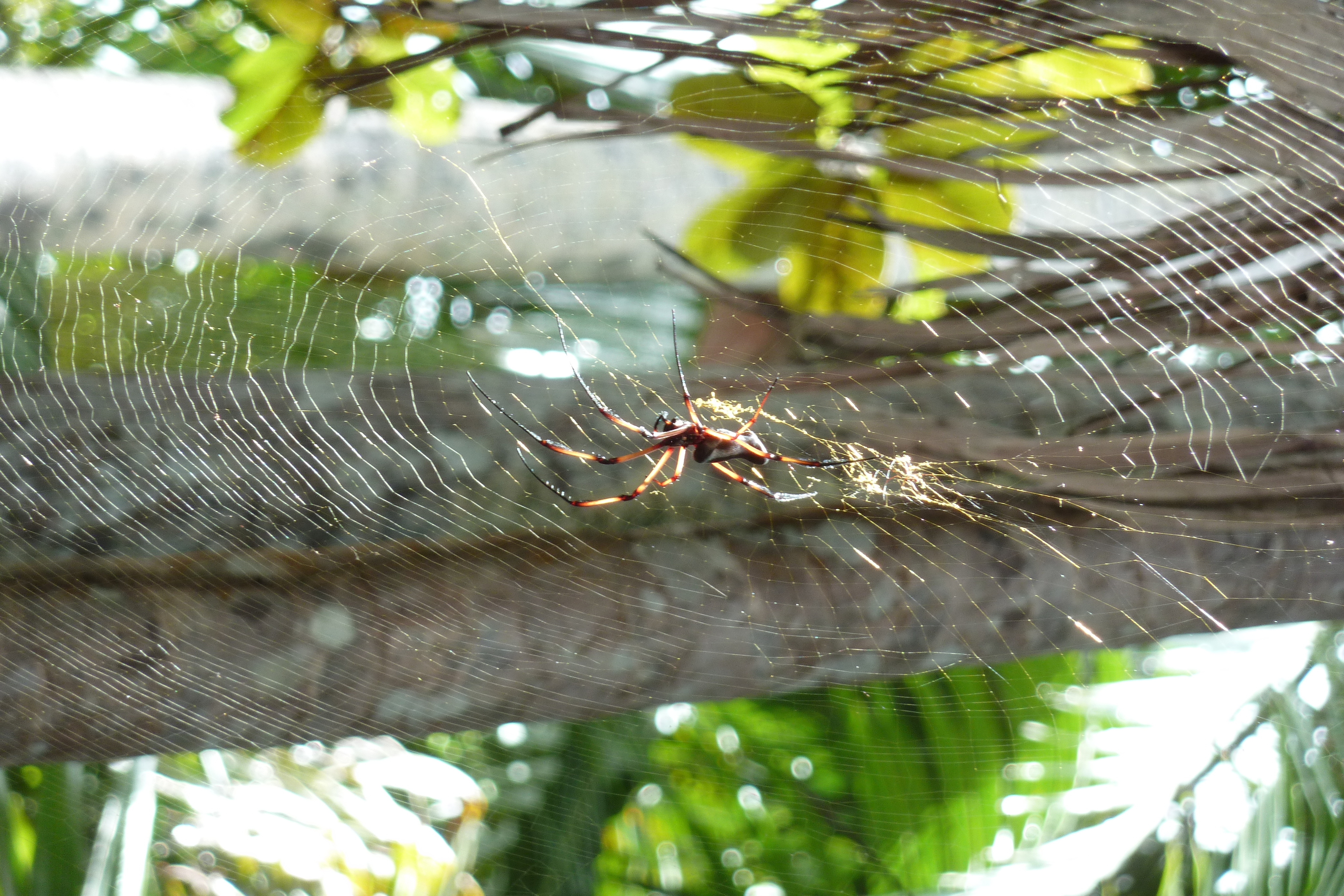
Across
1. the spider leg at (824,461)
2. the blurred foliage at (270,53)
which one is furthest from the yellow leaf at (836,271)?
the blurred foliage at (270,53)

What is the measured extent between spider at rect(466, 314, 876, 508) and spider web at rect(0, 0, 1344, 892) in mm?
23

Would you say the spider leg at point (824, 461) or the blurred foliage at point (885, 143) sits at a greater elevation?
the blurred foliage at point (885, 143)

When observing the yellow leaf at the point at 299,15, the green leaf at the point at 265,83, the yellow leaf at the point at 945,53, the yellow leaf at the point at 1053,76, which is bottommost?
the green leaf at the point at 265,83

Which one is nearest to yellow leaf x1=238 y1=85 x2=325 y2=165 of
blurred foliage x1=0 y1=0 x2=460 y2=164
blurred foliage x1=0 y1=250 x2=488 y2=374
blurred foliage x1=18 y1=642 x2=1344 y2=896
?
blurred foliage x1=0 y1=0 x2=460 y2=164

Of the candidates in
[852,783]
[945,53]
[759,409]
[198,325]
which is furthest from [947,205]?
[198,325]

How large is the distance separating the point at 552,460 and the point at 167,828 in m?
1.52

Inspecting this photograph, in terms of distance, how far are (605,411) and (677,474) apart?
0.17m

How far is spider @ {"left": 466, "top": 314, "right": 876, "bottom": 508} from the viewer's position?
59.8 inches

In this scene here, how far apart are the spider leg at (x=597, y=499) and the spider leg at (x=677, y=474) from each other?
2 centimetres

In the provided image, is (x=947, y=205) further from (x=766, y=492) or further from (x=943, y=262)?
(x=766, y=492)

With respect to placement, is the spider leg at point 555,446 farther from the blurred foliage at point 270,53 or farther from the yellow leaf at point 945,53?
the yellow leaf at point 945,53

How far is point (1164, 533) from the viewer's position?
4.67 ft

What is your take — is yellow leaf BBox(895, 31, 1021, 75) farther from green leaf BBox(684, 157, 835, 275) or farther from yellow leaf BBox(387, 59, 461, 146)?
yellow leaf BBox(387, 59, 461, 146)

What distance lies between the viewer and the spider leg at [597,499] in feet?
4.77
